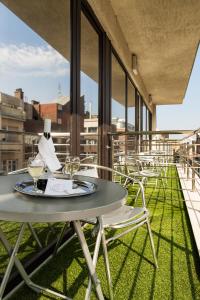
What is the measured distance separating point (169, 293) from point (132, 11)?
3.13m

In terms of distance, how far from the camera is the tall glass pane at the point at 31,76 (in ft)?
5.06

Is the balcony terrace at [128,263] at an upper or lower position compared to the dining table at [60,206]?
lower

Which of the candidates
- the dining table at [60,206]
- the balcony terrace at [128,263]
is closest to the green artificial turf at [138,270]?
the balcony terrace at [128,263]

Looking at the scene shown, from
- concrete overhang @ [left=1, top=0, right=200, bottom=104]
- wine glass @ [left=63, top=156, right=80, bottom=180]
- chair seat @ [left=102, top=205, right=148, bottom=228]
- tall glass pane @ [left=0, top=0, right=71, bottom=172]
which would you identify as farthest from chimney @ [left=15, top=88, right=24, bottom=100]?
chair seat @ [left=102, top=205, right=148, bottom=228]

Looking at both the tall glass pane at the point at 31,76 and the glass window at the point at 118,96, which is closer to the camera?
the tall glass pane at the point at 31,76

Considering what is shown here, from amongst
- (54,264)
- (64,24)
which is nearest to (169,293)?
(54,264)

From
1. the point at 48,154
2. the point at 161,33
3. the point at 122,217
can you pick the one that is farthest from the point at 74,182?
the point at 161,33

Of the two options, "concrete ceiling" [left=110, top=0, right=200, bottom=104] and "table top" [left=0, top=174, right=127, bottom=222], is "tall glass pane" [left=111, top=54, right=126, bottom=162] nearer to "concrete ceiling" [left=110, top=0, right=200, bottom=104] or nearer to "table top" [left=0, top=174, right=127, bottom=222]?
"concrete ceiling" [left=110, top=0, right=200, bottom=104]

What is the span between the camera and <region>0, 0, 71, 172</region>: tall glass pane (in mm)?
1542

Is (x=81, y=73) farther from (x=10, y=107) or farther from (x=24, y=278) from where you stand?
(x=24, y=278)

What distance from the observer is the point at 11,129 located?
64.4 inches

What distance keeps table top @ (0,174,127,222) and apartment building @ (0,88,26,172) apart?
0.62m

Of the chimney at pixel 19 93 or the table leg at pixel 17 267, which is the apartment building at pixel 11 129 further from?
the table leg at pixel 17 267

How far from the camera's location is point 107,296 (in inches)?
52.3
